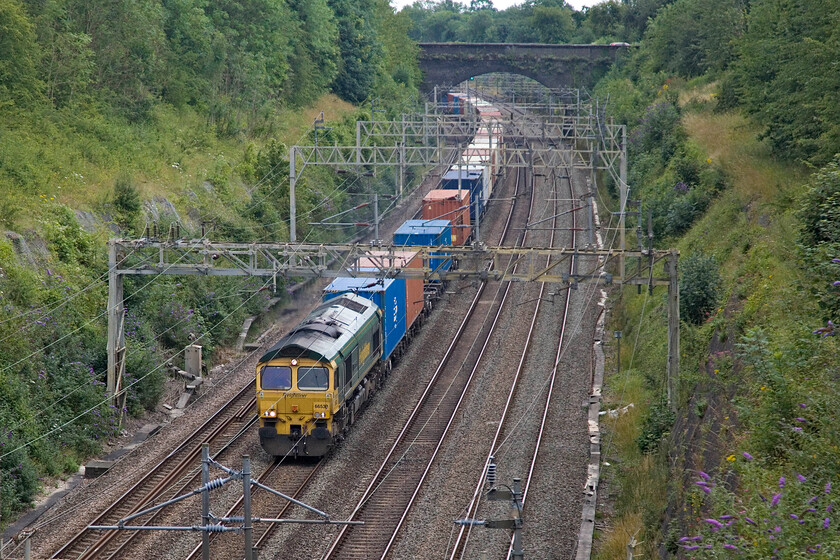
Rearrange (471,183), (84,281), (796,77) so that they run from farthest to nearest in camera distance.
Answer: (471,183) < (796,77) < (84,281)

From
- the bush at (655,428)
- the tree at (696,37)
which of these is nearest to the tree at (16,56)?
the bush at (655,428)

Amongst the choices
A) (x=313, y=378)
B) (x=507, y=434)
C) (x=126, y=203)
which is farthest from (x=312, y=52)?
(x=313, y=378)

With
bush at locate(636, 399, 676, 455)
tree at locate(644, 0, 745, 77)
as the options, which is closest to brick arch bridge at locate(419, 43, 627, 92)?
tree at locate(644, 0, 745, 77)

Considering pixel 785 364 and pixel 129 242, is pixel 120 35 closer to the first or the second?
pixel 129 242

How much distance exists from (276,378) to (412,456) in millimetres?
3692

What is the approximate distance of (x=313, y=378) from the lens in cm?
1998

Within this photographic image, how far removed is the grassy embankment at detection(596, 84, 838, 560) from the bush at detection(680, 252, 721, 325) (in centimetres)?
34

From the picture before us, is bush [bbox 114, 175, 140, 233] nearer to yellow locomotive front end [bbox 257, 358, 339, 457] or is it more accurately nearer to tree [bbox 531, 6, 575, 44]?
yellow locomotive front end [bbox 257, 358, 339, 457]

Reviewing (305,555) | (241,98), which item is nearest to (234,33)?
(241,98)

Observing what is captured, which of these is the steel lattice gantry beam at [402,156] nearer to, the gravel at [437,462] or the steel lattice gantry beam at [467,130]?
the steel lattice gantry beam at [467,130]

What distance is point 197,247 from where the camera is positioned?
21.5 meters

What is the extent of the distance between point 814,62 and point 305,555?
18244 millimetres

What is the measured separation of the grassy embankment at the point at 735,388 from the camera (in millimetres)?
11984

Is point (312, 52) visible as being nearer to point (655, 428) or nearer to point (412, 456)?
point (412, 456)
